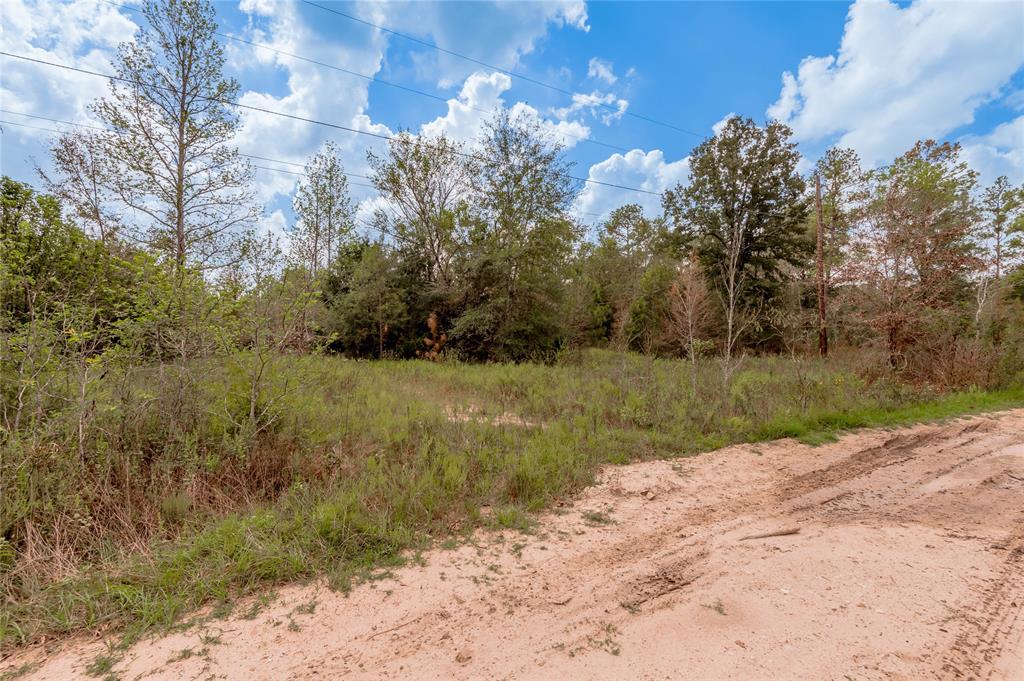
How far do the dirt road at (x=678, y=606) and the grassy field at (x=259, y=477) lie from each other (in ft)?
1.10

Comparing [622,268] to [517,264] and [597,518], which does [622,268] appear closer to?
[517,264]

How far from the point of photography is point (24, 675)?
2.06 m

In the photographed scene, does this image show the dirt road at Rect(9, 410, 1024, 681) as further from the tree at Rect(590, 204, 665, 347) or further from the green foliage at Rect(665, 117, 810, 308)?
the green foliage at Rect(665, 117, 810, 308)

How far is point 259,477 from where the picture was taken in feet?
13.4

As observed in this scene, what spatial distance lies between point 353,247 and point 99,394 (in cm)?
1543

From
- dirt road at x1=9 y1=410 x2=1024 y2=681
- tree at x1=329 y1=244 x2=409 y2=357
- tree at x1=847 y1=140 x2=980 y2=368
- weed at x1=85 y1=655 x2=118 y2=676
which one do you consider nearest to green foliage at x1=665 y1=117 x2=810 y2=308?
tree at x1=847 y1=140 x2=980 y2=368

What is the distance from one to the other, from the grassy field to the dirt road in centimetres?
34

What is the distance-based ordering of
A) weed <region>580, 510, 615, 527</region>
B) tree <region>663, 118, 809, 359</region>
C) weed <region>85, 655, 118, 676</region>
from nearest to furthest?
weed <region>85, 655, 118, 676</region>, weed <region>580, 510, 615, 527</region>, tree <region>663, 118, 809, 359</region>

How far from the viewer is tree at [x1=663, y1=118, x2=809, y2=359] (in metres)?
19.5

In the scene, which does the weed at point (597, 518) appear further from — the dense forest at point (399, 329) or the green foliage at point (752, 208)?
the green foliage at point (752, 208)

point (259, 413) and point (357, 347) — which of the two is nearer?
point (259, 413)

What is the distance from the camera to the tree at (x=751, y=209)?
19.5 metres

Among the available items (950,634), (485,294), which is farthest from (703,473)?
A: (485,294)

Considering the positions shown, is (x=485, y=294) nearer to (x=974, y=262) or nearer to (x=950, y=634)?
(x=974, y=262)
